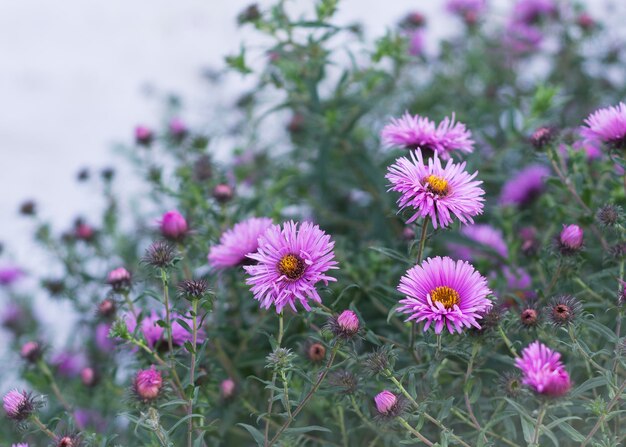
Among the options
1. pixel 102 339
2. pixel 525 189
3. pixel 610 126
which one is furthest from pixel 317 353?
pixel 102 339

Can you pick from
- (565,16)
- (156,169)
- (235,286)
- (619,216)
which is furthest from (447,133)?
(565,16)

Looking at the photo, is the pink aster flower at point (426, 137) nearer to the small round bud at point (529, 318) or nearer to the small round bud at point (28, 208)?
the small round bud at point (529, 318)

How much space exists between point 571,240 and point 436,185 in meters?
0.20

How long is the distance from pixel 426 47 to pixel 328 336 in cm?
130

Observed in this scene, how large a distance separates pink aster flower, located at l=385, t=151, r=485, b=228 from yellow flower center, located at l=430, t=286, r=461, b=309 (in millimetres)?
65

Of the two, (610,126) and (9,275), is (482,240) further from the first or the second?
(9,275)

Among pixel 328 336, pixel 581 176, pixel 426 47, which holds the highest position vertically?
pixel 426 47

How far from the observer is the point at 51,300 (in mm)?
1375

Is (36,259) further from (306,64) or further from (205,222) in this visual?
(306,64)

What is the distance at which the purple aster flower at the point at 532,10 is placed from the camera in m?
1.78

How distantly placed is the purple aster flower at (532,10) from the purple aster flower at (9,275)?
4.49 ft

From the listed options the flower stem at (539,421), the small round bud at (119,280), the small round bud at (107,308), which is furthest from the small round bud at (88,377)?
the flower stem at (539,421)

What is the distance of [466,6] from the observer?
1832mm

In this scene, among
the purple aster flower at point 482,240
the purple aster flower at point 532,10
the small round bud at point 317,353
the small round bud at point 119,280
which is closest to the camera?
the small round bud at point 317,353
